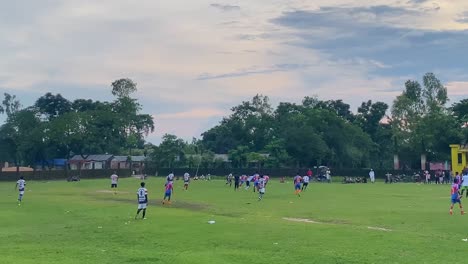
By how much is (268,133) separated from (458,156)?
46.2 meters

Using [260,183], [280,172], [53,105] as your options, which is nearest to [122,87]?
[53,105]

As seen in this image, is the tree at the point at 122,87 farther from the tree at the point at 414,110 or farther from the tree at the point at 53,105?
the tree at the point at 414,110

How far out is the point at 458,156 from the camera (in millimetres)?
90438

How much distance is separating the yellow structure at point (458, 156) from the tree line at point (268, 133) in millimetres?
3825

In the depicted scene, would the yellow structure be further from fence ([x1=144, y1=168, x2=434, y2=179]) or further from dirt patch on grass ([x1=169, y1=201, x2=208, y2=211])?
dirt patch on grass ([x1=169, y1=201, x2=208, y2=211])

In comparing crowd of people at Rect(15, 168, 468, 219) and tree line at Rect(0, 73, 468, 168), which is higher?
tree line at Rect(0, 73, 468, 168)

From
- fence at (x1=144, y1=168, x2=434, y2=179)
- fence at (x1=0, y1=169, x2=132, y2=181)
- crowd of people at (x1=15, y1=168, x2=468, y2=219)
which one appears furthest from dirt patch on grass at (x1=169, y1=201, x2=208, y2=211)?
fence at (x1=0, y1=169, x2=132, y2=181)

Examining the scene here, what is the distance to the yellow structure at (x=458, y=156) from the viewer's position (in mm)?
88762

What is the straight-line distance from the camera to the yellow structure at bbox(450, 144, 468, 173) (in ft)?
291

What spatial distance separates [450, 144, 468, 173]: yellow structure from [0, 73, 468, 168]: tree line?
12.5 ft

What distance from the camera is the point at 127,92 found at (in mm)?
142125

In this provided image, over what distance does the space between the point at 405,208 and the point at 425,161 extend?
70754 millimetres

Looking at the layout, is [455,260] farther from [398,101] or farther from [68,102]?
[68,102]

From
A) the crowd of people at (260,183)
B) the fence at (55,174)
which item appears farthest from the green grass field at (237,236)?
the fence at (55,174)
